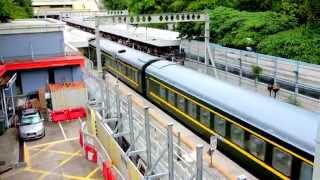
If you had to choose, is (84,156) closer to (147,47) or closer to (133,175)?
(133,175)

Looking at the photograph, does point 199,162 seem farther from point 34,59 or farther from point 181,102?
point 34,59

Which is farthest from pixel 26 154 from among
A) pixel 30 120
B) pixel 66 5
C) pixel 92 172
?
pixel 66 5

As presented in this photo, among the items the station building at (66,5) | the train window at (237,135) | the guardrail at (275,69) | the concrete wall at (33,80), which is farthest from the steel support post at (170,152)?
the station building at (66,5)

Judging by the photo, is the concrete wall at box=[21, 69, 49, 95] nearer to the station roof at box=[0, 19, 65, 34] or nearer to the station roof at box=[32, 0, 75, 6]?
the station roof at box=[0, 19, 65, 34]

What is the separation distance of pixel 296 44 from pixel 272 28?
3.84 meters

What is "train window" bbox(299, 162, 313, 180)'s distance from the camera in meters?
8.88

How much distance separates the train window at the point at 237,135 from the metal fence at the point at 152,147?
2.40m

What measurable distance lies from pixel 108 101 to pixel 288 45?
46.3 ft

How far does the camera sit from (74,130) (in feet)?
70.0

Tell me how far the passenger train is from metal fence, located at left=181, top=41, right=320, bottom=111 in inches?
265

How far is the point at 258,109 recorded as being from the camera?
11555 millimetres

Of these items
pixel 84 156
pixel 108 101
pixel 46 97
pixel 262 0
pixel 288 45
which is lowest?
pixel 84 156

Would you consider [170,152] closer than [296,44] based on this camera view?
Yes

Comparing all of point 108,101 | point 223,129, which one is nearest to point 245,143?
point 223,129
